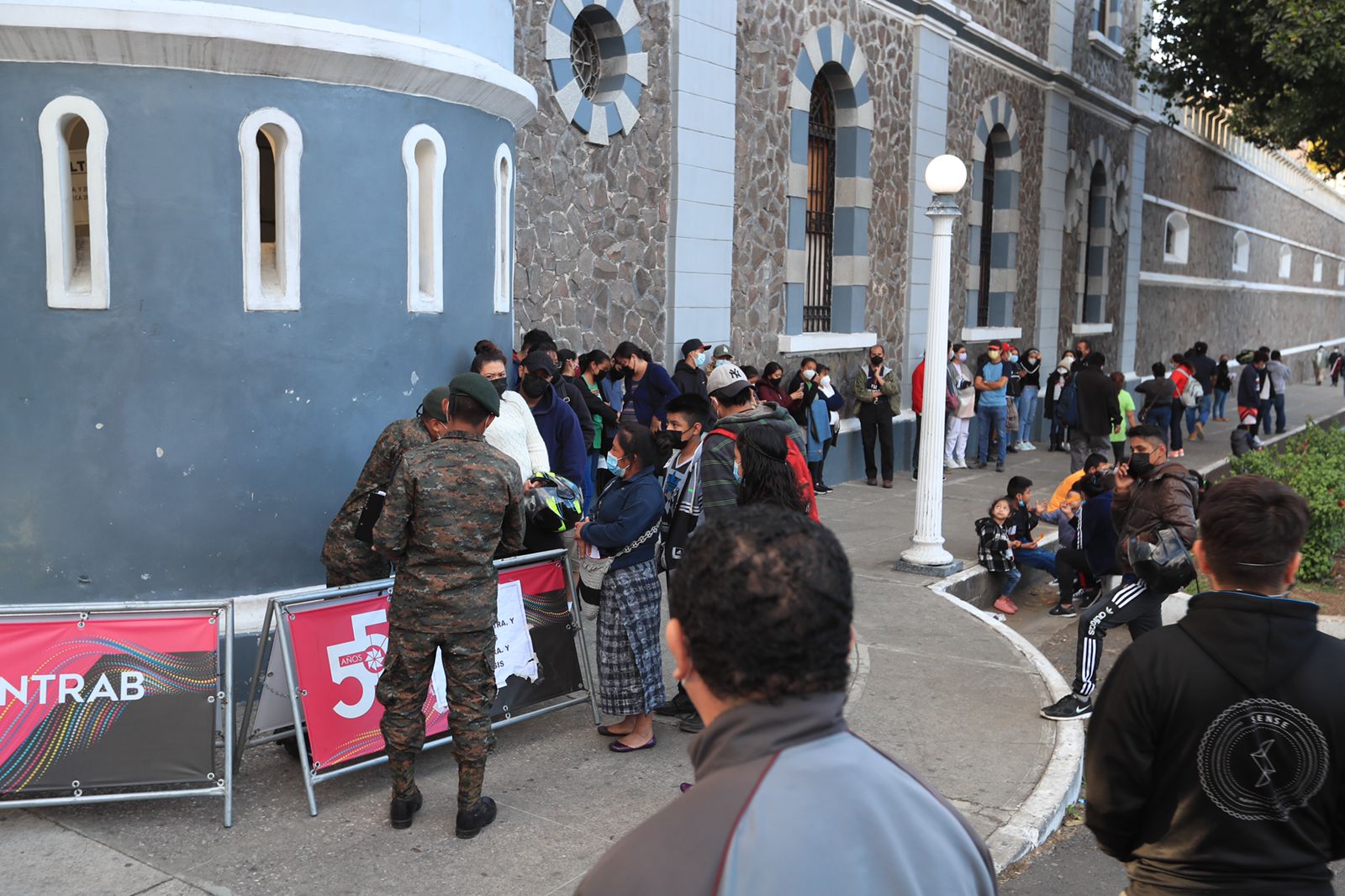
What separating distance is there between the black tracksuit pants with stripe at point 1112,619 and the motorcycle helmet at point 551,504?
2.90 metres

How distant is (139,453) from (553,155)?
5.74m

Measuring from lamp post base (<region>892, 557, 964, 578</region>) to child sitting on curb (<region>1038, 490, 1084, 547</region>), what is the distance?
0.86 m

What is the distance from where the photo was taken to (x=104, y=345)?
605 cm

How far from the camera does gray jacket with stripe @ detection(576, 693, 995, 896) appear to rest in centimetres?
162

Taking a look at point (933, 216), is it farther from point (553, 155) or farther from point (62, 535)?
point (62, 535)

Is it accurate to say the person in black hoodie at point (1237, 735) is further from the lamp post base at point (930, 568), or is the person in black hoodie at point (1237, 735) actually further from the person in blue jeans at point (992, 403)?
the person in blue jeans at point (992, 403)

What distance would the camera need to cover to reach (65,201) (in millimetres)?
6039

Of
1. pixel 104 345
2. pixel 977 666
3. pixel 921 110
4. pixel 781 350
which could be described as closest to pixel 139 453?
pixel 104 345

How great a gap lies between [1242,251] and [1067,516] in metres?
30.7

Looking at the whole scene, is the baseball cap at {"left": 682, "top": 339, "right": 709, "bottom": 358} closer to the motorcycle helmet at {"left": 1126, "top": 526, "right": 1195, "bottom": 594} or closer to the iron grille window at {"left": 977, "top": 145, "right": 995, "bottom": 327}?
the motorcycle helmet at {"left": 1126, "top": 526, "right": 1195, "bottom": 594}

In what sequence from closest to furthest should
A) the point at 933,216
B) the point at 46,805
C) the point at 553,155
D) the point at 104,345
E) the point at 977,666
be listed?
1. the point at 46,805
2. the point at 104,345
3. the point at 977,666
4. the point at 933,216
5. the point at 553,155

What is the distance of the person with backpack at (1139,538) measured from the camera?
6.45 meters

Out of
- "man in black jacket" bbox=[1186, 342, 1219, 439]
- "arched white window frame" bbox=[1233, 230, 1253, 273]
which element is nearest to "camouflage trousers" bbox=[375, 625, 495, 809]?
"man in black jacket" bbox=[1186, 342, 1219, 439]

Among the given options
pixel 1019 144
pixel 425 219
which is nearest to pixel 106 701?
pixel 425 219
